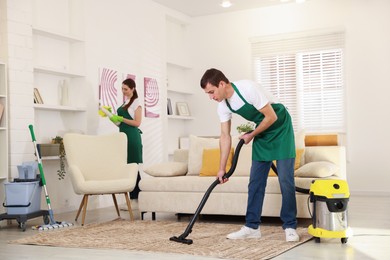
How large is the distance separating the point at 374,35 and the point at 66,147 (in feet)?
15.3

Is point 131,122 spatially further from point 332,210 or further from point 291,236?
point 332,210

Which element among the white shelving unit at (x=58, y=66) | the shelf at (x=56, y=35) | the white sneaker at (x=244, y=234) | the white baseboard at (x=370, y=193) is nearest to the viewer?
the white sneaker at (x=244, y=234)

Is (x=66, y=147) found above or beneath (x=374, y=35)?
beneath

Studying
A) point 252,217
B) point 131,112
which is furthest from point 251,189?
point 131,112

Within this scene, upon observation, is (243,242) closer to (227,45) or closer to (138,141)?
(138,141)

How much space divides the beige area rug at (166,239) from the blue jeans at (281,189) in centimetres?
16

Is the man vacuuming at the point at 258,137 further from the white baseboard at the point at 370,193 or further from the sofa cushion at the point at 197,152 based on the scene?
the white baseboard at the point at 370,193

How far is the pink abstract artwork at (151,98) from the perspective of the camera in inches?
306

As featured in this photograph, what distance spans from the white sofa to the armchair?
0.79 feet

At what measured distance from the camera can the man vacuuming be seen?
371 centimetres

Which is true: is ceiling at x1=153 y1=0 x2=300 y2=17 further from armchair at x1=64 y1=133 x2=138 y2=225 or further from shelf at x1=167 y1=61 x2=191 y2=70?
armchair at x1=64 y1=133 x2=138 y2=225

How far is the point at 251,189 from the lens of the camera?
3.98m

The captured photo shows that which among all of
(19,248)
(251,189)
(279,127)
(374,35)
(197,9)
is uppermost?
(197,9)

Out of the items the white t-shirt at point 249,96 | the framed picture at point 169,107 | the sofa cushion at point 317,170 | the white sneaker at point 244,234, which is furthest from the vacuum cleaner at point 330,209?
the framed picture at point 169,107
